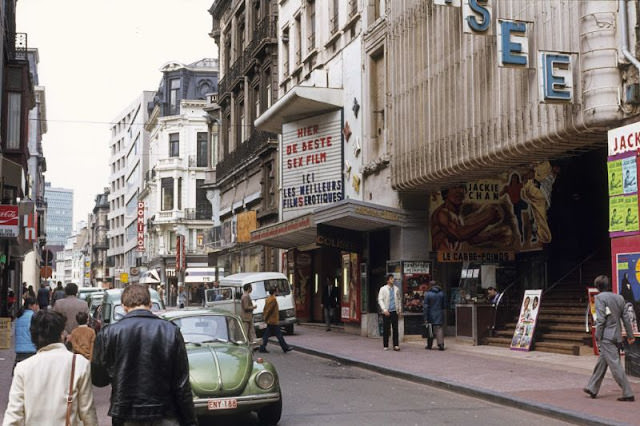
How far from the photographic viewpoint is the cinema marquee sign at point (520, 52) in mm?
15227

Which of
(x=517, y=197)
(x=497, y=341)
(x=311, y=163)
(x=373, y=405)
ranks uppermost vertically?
(x=311, y=163)

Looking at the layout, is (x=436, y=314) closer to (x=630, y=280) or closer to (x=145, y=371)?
(x=630, y=280)

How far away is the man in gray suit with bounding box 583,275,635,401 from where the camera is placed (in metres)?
11.8

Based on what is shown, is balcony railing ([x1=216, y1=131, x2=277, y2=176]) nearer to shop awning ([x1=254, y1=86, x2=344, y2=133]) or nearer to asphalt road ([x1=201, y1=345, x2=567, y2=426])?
shop awning ([x1=254, y1=86, x2=344, y2=133])

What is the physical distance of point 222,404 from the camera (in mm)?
9625

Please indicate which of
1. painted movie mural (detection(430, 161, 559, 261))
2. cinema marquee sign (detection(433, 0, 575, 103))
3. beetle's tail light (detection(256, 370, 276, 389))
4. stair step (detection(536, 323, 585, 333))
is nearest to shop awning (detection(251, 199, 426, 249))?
painted movie mural (detection(430, 161, 559, 261))

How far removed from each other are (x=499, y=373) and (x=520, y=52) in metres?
6.20

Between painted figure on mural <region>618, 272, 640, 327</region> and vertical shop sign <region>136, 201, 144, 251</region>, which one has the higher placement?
vertical shop sign <region>136, 201, 144, 251</region>

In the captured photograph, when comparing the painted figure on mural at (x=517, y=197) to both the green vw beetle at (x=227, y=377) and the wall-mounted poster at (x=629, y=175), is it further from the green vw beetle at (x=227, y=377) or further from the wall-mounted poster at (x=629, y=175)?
the green vw beetle at (x=227, y=377)

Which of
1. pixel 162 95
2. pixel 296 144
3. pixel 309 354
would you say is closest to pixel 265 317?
pixel 309 354

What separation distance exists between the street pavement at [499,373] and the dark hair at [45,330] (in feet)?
24.1

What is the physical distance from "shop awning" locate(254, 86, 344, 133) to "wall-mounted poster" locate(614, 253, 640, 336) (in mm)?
16329

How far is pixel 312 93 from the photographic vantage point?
29.4m

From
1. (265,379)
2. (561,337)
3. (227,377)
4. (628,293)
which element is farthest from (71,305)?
(561,337)
